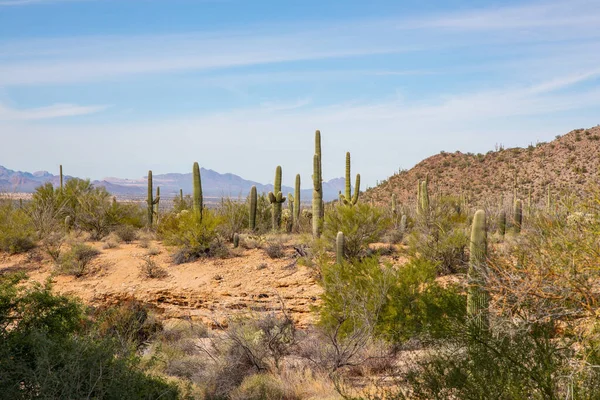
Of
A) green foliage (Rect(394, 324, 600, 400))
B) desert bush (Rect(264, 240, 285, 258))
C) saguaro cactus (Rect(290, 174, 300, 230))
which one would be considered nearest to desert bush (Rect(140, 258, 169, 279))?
desert bush (Rect(264, 240, 285, 258))

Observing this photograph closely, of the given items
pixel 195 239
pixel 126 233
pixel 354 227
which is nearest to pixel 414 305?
pixel 354 227

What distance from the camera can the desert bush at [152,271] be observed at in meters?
19.1

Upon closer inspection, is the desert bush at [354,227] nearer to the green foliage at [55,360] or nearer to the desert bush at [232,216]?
the desert bush at [232,216]

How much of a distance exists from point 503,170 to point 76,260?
46802 mm

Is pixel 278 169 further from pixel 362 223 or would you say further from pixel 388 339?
pixel 388 339

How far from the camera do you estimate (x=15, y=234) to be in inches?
872

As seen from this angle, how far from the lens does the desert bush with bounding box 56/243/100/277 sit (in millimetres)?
19938

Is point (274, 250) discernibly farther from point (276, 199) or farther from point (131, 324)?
point (131, 324)

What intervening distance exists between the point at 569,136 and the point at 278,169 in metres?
42.6

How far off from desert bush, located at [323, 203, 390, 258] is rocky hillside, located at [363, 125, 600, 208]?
2695 centimetres

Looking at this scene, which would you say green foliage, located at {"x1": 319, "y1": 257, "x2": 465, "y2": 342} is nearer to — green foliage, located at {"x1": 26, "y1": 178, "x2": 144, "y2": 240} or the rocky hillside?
green foliage, located at {"x1": 26, "y1": 178, "x2": 144, "y2": 240}

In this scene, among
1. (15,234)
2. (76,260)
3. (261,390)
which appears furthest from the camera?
(15,234)

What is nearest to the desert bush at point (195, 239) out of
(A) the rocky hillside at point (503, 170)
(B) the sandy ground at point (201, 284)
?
(B) the sandy ground at point (201, 284)

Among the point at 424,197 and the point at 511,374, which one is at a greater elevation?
the point at 424,197
